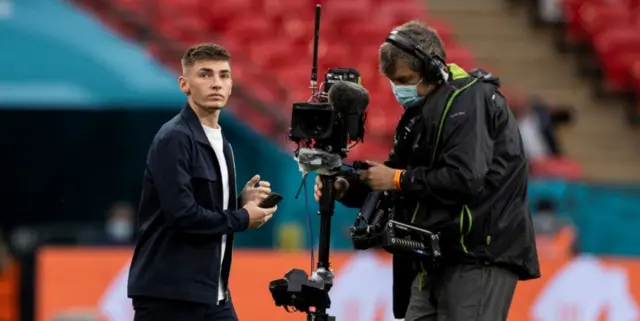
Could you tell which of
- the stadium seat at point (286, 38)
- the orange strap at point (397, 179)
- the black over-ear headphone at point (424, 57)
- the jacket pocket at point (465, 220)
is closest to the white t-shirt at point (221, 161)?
the orange strap at point (397, 179)

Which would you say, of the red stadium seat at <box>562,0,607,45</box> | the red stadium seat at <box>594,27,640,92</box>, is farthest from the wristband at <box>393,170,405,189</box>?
the red stadium seat at <box>562,0,607,45</box>

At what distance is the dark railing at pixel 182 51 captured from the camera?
44.1 ft

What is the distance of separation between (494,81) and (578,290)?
396cm

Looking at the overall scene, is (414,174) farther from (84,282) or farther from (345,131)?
(84,282)

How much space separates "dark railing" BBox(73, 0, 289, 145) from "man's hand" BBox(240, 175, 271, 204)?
7.02 meters

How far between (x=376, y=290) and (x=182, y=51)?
15.6ft

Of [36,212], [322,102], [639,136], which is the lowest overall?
[36,212]

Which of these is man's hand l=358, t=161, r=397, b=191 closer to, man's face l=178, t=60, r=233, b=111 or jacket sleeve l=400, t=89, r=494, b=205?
jacket sleeve l=400, t=89, r=494, b=205

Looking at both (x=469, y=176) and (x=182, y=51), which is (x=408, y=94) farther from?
(x=182, y=51)

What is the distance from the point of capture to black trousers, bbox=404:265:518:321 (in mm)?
5938

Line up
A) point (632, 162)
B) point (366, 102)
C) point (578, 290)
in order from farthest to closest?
point (632, 162) → point (578, 290) → point (366, 102)

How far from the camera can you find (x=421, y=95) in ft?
19.7

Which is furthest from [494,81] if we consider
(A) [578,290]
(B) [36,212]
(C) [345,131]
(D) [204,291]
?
(B) [36,212]

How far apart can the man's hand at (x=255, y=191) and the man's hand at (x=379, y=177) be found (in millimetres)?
417
